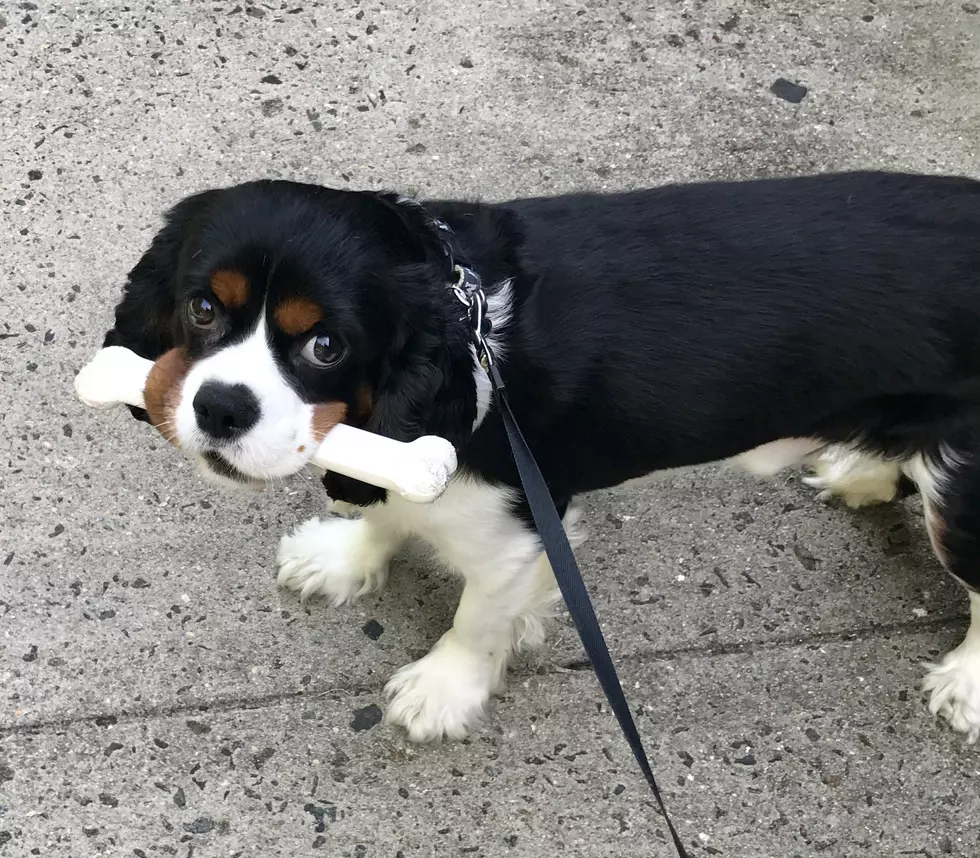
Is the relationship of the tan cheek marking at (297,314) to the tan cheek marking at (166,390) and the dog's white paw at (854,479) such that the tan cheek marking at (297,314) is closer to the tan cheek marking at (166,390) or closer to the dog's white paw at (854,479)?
the tan cheek marking at (166,390)

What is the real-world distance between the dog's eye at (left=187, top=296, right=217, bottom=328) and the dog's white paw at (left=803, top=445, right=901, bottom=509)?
1.68m

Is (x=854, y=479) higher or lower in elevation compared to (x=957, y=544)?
lower

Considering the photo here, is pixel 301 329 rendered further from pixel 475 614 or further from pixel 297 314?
pixel 475 614

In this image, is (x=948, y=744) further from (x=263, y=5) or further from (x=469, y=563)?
(x=263, y=5)

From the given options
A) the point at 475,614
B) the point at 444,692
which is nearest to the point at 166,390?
the point at 475,614

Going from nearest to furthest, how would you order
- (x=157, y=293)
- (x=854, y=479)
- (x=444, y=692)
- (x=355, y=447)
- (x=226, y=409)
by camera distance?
1. (x=226, y=409)
2. (x=355, y=447)
3. (x=157, y=293)
4. (x=444, y=692)
5. (x=854, y=479)

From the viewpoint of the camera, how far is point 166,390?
1.94m

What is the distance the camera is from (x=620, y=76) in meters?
3.94

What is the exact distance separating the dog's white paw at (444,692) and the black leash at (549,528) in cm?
80

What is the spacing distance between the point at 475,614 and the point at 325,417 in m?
0.87

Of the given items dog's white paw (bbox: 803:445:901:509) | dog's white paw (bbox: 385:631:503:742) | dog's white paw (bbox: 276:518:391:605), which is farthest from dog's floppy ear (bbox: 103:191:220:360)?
dog's white paw (bbox: 803:445:901:509)

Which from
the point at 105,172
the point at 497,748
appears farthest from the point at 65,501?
the point at 497,748

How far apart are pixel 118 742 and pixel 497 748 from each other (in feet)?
3.32

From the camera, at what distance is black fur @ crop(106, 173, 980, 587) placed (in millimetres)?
2189
